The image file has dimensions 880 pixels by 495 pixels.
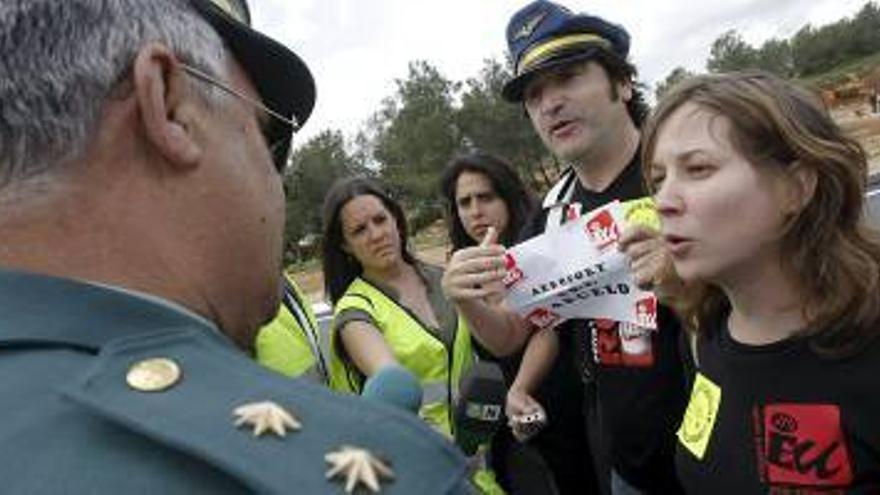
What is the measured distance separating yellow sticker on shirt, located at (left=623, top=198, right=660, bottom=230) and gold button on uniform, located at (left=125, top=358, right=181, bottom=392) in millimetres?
1951

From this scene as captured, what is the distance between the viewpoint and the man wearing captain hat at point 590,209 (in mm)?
2791

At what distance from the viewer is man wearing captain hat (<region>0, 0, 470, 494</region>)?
0.79m

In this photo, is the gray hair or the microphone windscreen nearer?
the gray hair

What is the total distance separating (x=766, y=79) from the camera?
2143mm

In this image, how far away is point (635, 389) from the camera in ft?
9.17

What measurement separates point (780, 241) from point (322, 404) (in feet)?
4.74

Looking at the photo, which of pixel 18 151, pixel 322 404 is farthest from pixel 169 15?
pixel 322 404

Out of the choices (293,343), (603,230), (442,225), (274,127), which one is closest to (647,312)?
(603,230)

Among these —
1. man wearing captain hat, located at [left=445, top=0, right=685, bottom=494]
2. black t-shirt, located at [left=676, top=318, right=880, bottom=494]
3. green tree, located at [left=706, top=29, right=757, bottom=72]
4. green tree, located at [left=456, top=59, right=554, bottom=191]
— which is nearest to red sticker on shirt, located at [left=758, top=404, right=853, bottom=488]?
black t-shirt, located at [left=676, top=318, right=880, bottom=494]

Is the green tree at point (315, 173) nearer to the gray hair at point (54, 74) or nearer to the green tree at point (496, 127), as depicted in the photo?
the green tree at point (496, 127)


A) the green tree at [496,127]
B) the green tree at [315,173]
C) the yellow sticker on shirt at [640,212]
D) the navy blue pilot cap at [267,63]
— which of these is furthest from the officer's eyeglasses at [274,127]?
the green tree at [496,127]

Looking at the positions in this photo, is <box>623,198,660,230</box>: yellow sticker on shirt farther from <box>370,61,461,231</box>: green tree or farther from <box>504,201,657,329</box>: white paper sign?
<box>370,61,461,231</box>: green tree

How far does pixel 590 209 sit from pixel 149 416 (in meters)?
2.31

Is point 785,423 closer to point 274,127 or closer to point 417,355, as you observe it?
point 274,127
